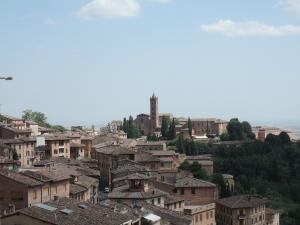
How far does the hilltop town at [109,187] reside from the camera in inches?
1403

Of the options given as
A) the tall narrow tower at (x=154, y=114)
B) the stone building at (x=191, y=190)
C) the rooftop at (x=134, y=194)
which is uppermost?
the tall narrow tower at (x=154, y=114)

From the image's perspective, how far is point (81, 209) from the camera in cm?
3497

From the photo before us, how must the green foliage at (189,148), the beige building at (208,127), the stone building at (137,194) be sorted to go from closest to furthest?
the stone building at (137,194) < the green foliage at (189,148) < the beige building at (208,127)

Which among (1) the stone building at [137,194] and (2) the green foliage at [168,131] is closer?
(1) the stone building at [137,194]

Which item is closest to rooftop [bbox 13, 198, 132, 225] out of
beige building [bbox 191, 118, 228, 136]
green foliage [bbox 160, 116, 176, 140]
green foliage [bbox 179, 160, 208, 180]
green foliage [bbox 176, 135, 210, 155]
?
green foliage [bbox 179, 160, 208, 180]

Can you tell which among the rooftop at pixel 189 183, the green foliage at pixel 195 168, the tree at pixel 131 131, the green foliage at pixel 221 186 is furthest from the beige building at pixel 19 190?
the tree at pixel 131 131

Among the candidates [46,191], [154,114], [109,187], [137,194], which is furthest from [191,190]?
[154,114]

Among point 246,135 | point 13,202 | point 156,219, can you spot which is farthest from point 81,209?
point 246,135

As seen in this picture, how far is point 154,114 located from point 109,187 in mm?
104459

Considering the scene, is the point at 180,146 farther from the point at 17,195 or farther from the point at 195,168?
the point at 17,195

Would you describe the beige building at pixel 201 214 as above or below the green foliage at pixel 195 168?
below

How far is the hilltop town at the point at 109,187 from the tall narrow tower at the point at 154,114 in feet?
157

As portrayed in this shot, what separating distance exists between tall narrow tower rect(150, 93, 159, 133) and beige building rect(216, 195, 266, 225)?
100015 millimetres

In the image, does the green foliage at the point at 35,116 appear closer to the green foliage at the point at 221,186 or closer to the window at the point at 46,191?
the green foliage at the point at 221,186
